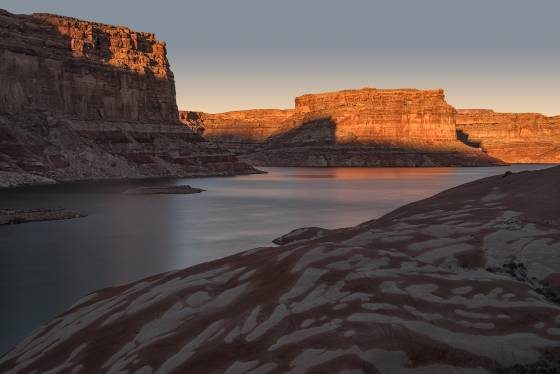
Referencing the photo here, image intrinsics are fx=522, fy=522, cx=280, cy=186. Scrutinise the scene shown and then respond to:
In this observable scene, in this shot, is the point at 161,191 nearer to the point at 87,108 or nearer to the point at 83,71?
the point at 87,108

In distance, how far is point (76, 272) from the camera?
27.9 meters

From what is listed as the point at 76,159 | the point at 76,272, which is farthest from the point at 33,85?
the point at 76,272

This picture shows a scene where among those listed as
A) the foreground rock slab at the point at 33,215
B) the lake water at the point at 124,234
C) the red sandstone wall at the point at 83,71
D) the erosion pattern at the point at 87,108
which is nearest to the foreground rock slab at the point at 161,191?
the lake water at the point at 124,234

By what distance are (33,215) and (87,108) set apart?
8964 centimetres

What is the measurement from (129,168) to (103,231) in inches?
3134

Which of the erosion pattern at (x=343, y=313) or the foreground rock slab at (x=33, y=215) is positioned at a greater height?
the erosion pattern at (x=343, y=313)

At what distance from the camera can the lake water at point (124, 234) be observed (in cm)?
2386

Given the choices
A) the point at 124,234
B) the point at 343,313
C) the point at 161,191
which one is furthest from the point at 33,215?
the point at 343,313

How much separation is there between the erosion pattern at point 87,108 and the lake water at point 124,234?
29.7m

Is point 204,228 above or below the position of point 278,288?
below

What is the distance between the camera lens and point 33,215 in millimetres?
49062

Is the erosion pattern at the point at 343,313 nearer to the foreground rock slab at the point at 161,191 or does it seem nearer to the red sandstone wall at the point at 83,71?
the foreground rock slab at the point at 161,191

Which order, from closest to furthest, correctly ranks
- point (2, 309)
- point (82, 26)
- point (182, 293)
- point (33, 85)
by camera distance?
point (182, 293)
point (2, 309)
point (33, 85)
point (82, 26)

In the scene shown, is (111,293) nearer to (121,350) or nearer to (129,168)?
(121,350)
